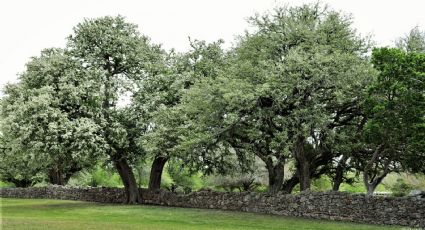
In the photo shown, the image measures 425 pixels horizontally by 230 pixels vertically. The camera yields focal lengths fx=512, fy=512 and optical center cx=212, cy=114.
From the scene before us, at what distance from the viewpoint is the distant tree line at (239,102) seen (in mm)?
24688

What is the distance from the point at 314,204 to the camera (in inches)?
1094

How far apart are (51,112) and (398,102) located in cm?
2164

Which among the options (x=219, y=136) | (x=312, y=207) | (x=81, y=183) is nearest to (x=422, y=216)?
(x=312, y=207)

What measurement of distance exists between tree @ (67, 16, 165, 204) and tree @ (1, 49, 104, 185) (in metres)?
1.30

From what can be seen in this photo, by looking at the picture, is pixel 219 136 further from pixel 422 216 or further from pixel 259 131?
pixel 422 216

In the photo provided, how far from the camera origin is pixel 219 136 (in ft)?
101

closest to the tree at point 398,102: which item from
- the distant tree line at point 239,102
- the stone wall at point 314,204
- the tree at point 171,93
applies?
the distant tree line at point 239,102

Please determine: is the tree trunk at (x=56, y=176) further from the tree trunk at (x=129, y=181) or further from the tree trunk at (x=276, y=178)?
the tree trunk at (x=276, y=178)

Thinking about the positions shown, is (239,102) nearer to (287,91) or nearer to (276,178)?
(287,91)

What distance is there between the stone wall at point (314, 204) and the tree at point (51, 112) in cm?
763

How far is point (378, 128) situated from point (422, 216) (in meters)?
4.46

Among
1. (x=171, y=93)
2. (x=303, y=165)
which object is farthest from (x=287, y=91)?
(x=171, y=93)

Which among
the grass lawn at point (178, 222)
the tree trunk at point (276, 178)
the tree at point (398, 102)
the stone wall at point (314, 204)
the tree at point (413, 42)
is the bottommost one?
the grass lawn at point (178, 222)

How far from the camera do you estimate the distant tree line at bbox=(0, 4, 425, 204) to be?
972 inches
